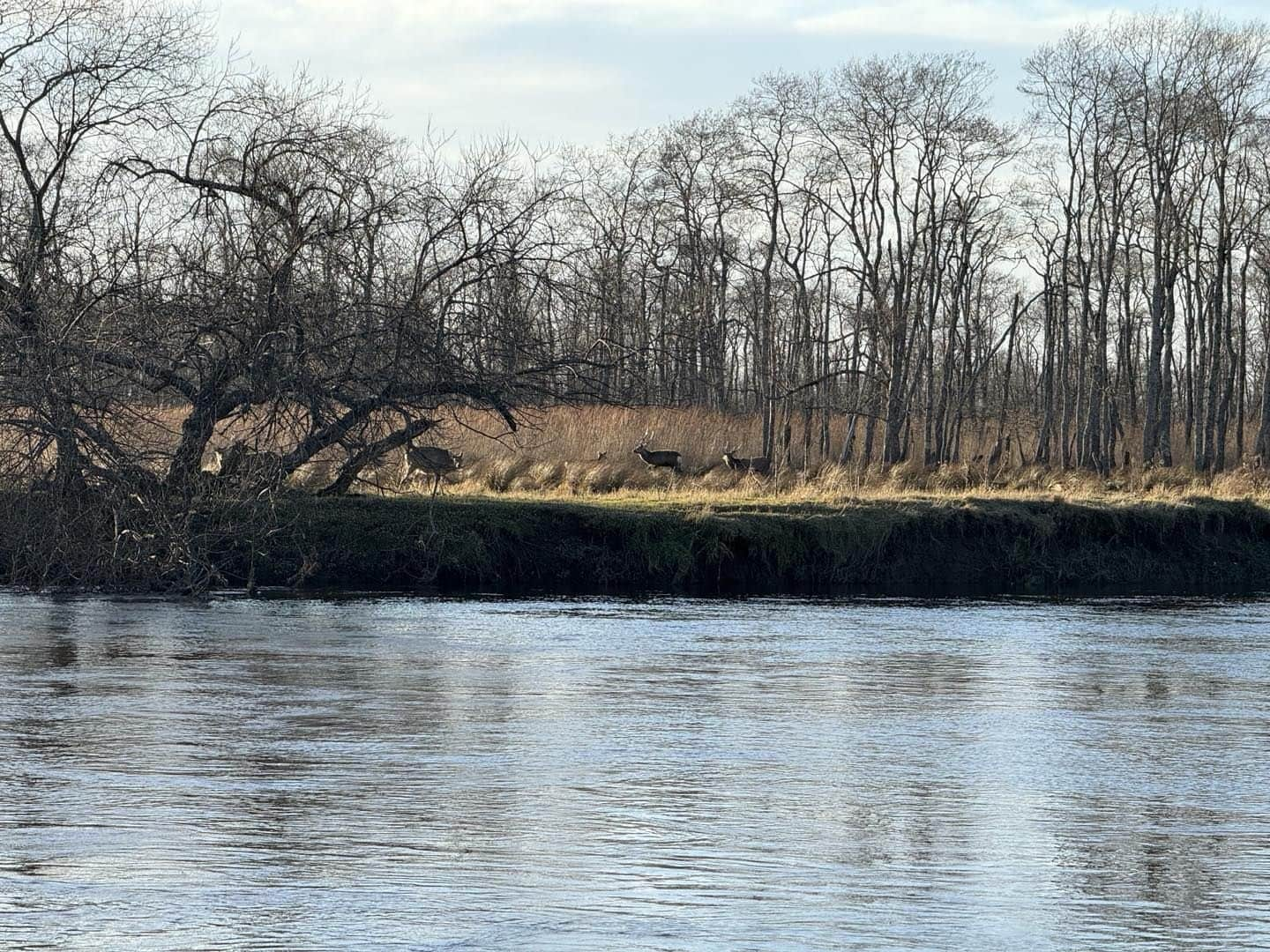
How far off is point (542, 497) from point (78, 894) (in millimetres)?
18255

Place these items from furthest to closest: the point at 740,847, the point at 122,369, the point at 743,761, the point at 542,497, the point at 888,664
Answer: the point at 542,497 < the point at 122,369 < the point at 888,664 < the point at 743,761 < the point at 740,847

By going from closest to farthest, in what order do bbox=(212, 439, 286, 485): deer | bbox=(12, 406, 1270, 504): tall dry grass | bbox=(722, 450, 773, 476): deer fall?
1. bbox=(212, 439, 286, 485): deer
2. bbox=(12, 406, 1270, 504): tall dry grass
3. bbox=(722, 450, 773, 476): deer

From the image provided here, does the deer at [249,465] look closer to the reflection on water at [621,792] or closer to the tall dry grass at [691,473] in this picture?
the tall dry grass at [691,473]

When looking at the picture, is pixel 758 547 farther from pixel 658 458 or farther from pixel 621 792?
pixel 621 792

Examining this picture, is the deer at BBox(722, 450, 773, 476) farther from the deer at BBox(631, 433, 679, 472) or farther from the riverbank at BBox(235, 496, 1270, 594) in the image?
the riverbank at BBox(235, 496, 1270, 594)

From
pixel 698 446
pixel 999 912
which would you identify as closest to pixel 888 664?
pixel 999 912

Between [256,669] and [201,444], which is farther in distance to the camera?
[201,444]

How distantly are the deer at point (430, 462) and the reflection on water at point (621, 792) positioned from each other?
21.8 ft

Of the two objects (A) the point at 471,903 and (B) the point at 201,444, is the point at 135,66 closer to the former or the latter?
(B) the point at 201,444

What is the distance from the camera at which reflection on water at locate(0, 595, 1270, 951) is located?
255 inches

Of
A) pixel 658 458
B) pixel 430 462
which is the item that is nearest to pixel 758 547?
pixel 430 462

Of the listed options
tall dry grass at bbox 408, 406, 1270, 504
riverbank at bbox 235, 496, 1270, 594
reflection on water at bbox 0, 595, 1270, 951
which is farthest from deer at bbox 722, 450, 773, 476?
reflection on water at bbox 0, 595, 1270, 951

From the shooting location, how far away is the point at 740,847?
7.66 meters

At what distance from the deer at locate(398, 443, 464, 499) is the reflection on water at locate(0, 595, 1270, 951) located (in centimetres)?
665
